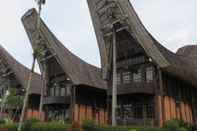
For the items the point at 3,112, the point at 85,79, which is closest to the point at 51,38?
the point at 85,79

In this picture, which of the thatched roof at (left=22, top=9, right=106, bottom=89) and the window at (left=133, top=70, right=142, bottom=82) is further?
the thatched roof at (left=22, top=9, right=106, bottom=89)

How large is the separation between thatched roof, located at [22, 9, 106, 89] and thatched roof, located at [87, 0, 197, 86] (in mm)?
3642

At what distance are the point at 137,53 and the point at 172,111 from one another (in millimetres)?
5634

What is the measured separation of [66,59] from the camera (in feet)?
92.5

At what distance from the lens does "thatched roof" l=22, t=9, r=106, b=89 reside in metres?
27.1

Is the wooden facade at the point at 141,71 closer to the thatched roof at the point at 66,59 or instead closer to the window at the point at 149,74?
the window at the point at 149,74

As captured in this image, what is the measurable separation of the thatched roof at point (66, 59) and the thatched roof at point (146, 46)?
143 inches

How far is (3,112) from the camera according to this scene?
38031 mm

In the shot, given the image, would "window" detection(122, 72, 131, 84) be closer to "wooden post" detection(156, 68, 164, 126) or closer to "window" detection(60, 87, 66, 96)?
"wooden post" detection(156, 68, 164, 126)

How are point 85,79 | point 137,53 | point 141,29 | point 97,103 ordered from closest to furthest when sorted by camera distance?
point 141,29 < point 137,53 < point 85,79 < point 97,103

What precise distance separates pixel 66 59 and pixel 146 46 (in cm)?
993

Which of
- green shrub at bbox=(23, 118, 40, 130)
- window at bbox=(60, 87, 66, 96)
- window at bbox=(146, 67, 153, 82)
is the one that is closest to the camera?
window at bbox=(146, 67, 153, 82)

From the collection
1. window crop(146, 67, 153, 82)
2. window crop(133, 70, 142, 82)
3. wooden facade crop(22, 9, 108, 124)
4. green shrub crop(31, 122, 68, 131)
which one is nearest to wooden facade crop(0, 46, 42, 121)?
wooden facade crop(22, 9, 108, 124)

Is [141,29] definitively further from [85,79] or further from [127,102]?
[85,79]
